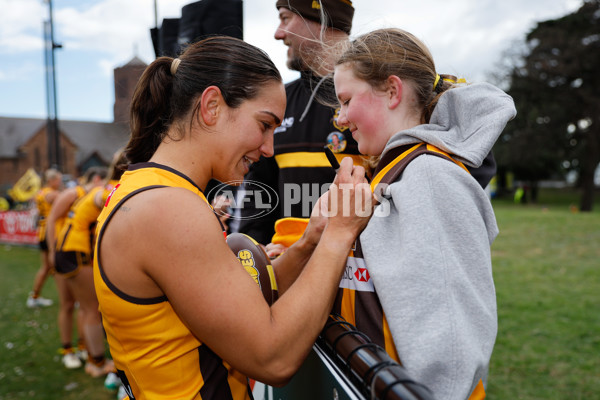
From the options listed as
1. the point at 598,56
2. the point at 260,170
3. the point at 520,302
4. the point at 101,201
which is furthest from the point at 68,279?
the point at 598,56

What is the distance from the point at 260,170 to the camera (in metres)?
2.80

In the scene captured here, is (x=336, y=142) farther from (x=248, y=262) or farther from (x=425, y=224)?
(x=425, y=224)

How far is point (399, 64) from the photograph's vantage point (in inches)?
69.1

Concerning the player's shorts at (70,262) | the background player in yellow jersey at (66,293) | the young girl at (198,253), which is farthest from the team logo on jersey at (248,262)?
the background player in yellow jersey at (66,293)

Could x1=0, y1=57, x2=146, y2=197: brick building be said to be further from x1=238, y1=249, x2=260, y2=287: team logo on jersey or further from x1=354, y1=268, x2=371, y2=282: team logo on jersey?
x1=354, y1=268, x2=371, y2=282: team logo on jersey

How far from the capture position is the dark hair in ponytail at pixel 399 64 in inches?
68.9

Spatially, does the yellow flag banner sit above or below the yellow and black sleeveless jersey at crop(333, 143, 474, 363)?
below

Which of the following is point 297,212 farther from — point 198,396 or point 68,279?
point 68,279

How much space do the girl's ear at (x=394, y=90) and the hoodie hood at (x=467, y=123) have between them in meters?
0.16

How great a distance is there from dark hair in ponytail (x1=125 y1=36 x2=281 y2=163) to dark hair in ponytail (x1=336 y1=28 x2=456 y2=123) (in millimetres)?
381

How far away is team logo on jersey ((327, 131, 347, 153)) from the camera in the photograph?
2469 millimetres

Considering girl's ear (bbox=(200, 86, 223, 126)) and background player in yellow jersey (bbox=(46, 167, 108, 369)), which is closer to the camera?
girl's ear (bbox=(200, 86, 223, 126))

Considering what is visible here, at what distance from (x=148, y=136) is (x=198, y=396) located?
0.95 meters

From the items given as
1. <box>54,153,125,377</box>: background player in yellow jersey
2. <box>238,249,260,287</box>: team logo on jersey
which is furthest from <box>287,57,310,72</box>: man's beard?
<box>54,153,125,377</box>: background player in yellow jersey
